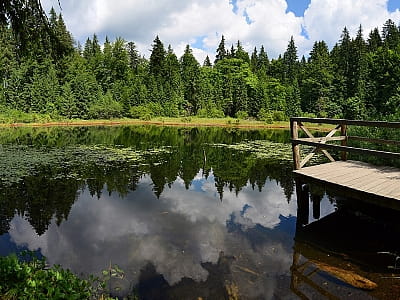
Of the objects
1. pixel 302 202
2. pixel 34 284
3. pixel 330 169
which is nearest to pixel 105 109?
pixel 302 202

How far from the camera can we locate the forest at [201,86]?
47094 millimetres

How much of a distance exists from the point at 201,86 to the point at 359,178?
Result: 50341 millimetres

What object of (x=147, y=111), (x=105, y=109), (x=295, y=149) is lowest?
(x=295, y=149)

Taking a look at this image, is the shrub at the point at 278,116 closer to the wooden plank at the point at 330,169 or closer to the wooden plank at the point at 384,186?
the wooden plank at the point at 330,169

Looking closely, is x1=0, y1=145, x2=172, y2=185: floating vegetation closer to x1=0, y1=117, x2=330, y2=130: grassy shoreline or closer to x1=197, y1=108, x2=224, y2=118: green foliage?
x1=0, y1=117, x2=330, y2=130: grassy shoreline

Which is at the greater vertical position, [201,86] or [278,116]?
[201,86]

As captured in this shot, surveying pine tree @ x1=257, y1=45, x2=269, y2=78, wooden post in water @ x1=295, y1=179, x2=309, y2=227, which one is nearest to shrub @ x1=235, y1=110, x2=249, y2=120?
pine tree @ x1=257, y1=45, x2=269, y2=78

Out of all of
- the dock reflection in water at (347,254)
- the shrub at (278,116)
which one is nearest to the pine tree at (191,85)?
the shrub at (278,116)

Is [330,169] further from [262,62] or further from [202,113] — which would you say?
[262,62]

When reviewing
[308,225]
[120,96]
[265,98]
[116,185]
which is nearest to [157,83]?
[120,96]

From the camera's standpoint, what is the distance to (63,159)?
17781 mm

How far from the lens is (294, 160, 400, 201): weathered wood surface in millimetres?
6434

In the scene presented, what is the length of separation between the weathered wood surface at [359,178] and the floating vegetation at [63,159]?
33.1 feet

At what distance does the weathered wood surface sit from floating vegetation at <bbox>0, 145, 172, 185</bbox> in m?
10.1
